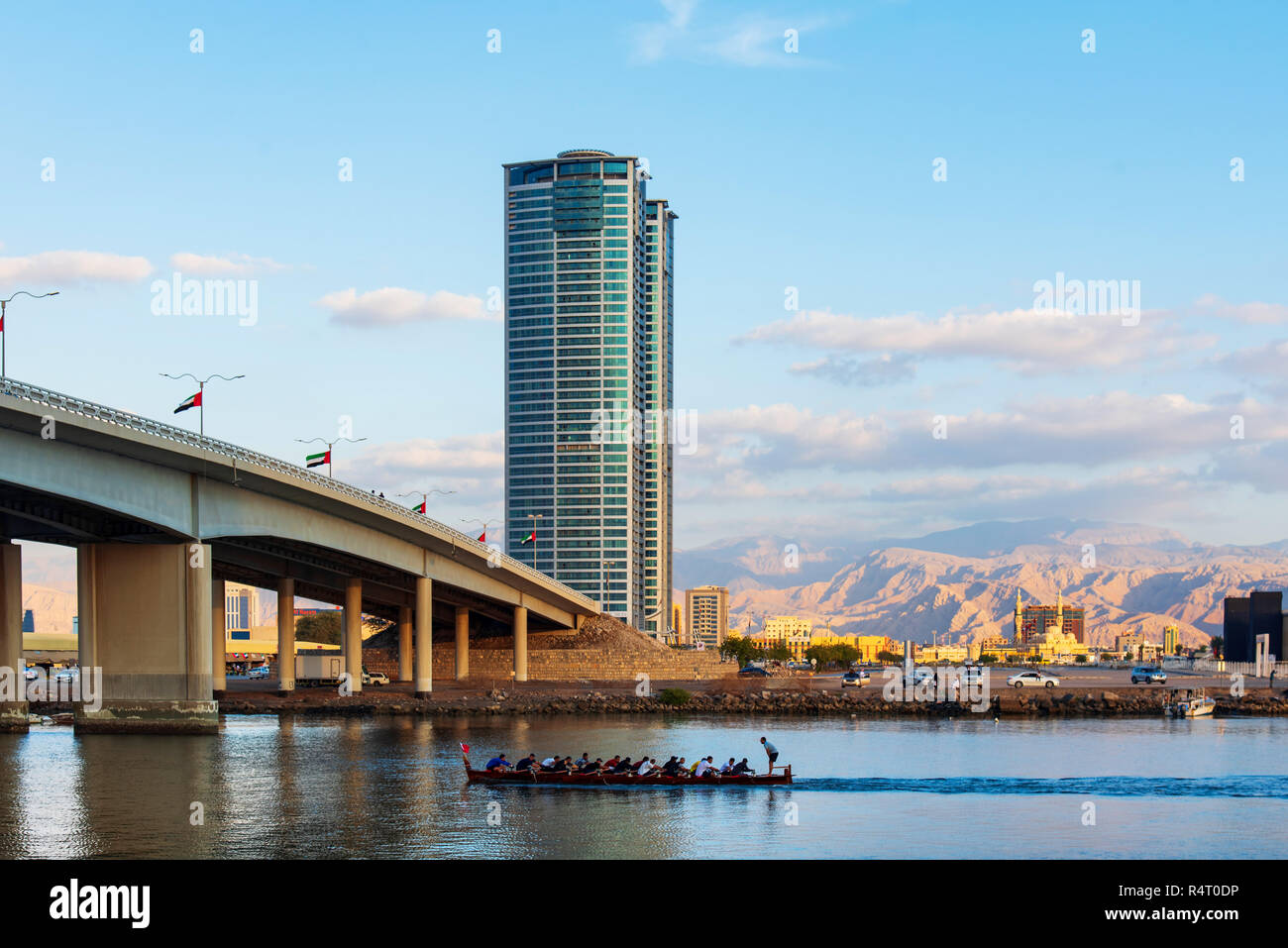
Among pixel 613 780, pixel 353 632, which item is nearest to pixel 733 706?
pixel 353 632

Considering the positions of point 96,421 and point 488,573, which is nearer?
point 96,421

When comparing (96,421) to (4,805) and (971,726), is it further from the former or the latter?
(971,726)

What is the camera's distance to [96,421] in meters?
61.2

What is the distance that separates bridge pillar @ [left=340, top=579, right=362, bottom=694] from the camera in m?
114

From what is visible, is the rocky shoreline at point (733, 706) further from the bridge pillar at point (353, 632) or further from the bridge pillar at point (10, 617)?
the bridge pillar at point (10, 617)

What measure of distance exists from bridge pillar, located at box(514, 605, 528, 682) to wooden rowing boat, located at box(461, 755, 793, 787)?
2755 inches

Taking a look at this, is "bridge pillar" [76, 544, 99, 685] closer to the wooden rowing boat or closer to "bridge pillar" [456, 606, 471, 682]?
the wooden rowing boat

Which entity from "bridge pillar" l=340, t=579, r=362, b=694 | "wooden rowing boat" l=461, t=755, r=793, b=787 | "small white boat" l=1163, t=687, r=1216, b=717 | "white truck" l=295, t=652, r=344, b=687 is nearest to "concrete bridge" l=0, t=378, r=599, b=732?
"bridge pillar" l=340, t=579, r=362, b=694

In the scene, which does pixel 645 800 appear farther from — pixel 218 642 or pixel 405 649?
pixel 405 649

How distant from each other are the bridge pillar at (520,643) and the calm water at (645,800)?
4720 centimetres

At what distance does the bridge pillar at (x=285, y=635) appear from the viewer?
4464 inches

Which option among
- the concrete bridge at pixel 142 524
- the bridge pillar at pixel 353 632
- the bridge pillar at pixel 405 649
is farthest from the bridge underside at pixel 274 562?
the bridge pillar at pixel 405 649
